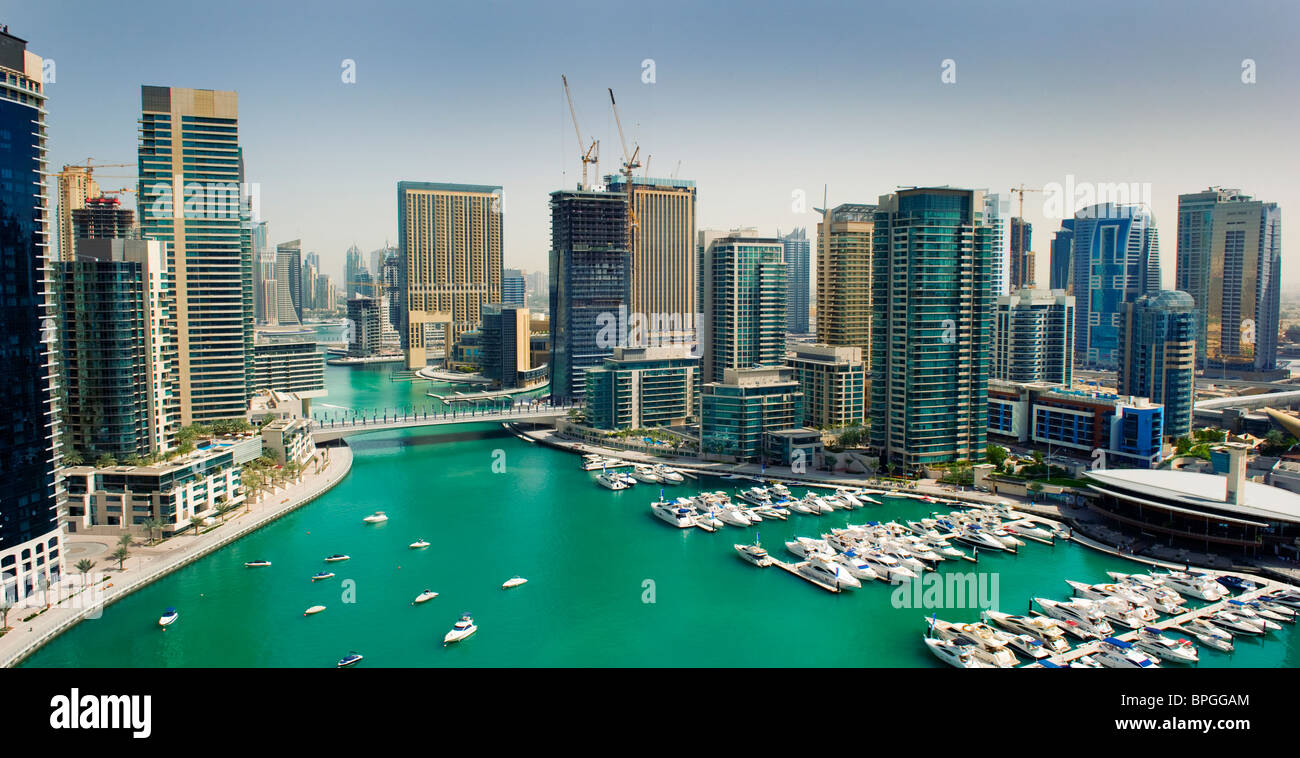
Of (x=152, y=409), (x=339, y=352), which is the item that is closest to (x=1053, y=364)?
(x=152, y=409)

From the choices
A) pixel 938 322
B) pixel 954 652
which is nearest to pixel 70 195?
pixel 938 322

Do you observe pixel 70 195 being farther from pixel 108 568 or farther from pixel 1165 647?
pixel 1165 647

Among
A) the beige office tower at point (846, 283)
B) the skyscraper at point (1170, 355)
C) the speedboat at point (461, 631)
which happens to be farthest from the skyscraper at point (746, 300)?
the speedboat at point (461, 631)

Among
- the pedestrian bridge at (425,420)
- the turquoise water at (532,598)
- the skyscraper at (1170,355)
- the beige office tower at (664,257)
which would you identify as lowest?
the turquoise water at (532,598)

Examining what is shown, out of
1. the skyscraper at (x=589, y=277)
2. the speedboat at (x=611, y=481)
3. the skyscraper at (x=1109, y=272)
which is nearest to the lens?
the speedboat at (x=611, y=481)

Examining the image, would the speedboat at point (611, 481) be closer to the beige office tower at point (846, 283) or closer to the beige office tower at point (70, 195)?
the beige office tower at point (846, 283)

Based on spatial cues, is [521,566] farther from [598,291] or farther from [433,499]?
[598,291]
